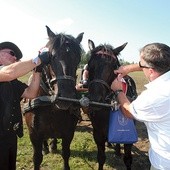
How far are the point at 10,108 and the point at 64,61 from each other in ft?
3.76

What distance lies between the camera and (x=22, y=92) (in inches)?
167

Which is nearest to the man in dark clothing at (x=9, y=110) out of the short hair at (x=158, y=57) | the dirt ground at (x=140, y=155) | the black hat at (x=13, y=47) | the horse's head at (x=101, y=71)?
the black hat at (x=13, y=47)

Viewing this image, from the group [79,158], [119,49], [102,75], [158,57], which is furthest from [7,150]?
[79,158]

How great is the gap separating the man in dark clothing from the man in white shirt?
1.41 metres

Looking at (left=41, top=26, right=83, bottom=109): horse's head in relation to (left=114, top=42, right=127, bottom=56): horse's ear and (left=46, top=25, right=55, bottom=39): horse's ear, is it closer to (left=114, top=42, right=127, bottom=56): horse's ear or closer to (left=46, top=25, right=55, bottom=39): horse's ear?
(left=46, top=25, right=55, bottom=39): horse's ear

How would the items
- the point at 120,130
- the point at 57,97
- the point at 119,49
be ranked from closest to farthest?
1. the point at 57,97
2. the point at 120,130
3. the point at 119,49

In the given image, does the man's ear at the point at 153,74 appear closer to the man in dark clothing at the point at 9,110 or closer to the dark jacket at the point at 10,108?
the man in dark clothing at the point at 9,110

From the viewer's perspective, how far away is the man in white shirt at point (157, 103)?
9.70ft

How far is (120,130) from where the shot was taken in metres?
4.91

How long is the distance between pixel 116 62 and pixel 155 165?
2.52 m

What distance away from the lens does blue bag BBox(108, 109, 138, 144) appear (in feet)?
16.0

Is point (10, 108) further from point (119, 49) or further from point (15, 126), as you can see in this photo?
point (119, 49)

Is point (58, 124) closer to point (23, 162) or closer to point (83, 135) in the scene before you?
point (23, 162)

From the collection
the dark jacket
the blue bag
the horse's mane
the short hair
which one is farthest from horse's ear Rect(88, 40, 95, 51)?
the short hair
